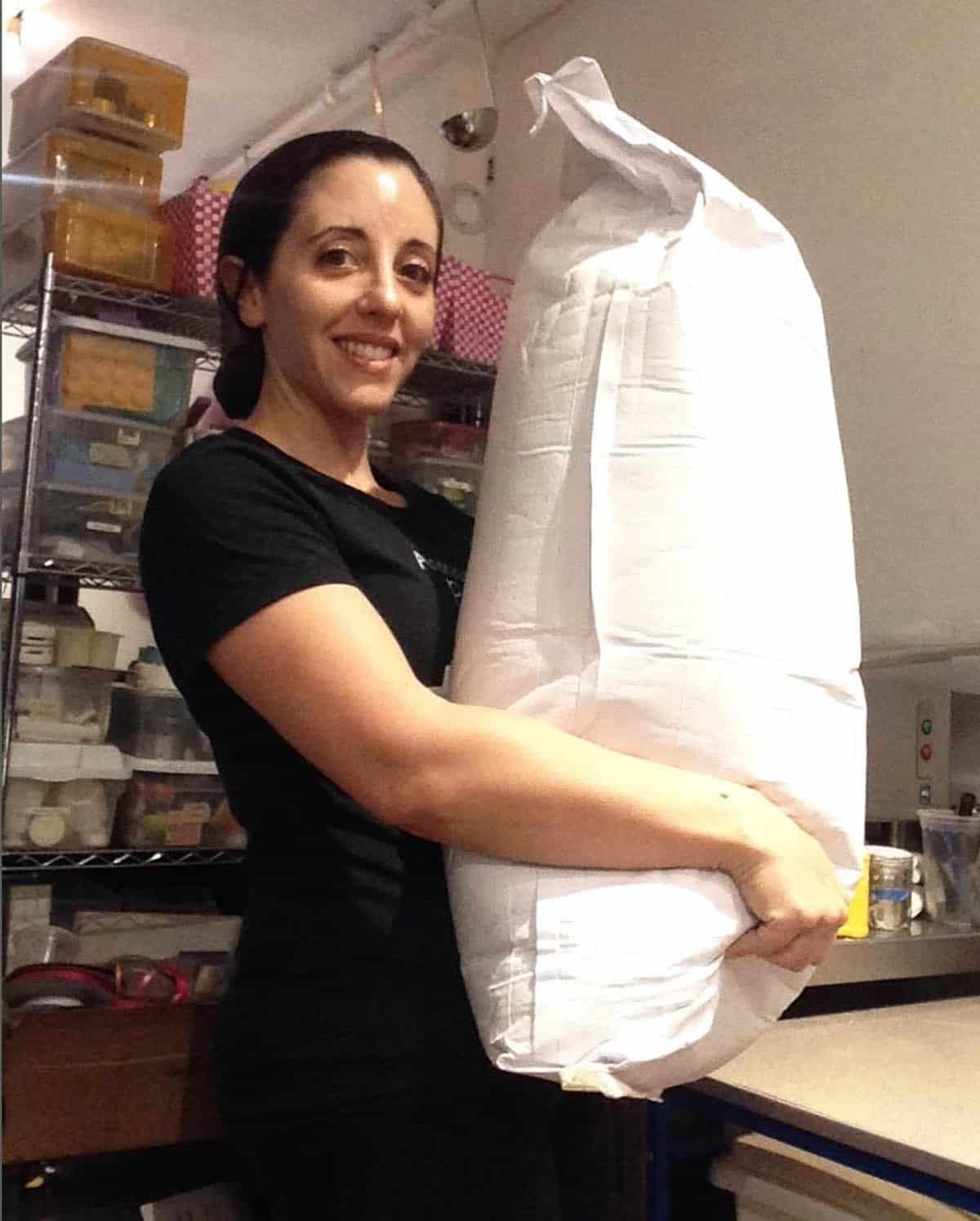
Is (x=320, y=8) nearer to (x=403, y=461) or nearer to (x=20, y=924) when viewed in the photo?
(x=403, y=461)

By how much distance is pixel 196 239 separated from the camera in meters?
1.61

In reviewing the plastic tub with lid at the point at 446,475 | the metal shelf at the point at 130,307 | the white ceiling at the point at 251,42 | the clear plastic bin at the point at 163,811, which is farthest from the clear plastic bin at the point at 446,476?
the white ceiling at the point at 251,42

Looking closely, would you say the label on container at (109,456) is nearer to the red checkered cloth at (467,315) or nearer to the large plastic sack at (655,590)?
the red checkered cloth at (467,315)

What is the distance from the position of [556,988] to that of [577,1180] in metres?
0.27

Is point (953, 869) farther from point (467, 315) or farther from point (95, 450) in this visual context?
point (95, 450)

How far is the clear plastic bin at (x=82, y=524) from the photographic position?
1549 mm

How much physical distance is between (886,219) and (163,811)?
139 centimetres

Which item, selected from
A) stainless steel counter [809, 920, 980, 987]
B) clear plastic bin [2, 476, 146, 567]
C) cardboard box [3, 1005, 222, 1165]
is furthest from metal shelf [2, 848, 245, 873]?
stainless steel counter [809, 920, 980, 987]

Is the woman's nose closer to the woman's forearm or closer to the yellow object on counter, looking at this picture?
the woman's forearm

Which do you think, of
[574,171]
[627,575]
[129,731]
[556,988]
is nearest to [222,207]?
[129,731]

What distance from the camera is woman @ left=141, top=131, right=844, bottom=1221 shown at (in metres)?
0.76

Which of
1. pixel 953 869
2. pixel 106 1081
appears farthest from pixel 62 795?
pixel 953 869

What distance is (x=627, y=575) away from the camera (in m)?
0.80

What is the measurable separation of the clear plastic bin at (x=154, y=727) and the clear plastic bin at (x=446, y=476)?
20.0 inches
